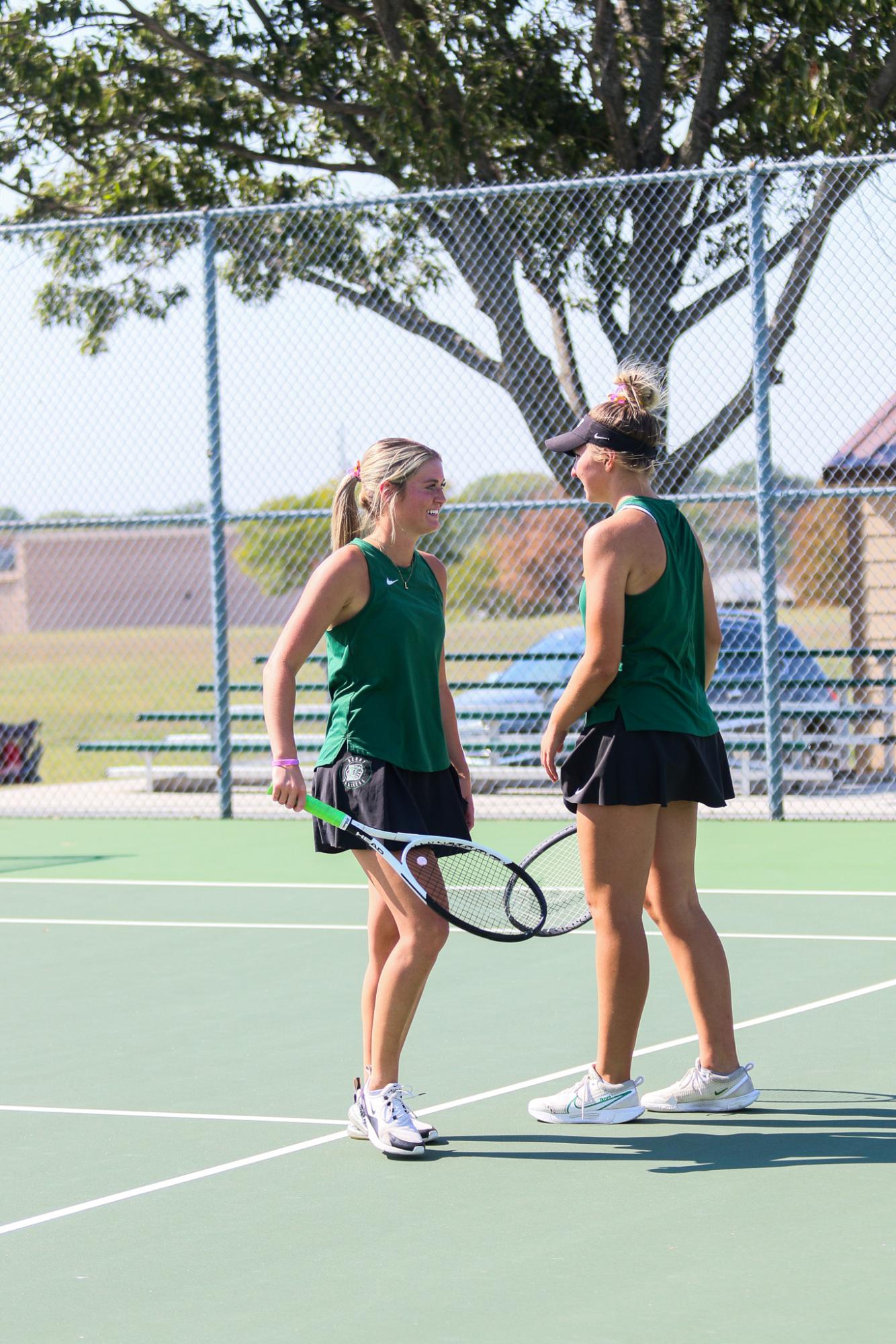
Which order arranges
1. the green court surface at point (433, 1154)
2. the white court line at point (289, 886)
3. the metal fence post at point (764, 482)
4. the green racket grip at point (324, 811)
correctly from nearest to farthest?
the green court surface at point (433, 1154) < the green racket grip at point (324, 811) < the white court line at point (289, 886) < the metal fence post at point (764, 482)

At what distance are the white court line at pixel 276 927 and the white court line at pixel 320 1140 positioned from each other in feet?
3.85

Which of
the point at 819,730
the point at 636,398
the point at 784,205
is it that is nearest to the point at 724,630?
the point at 819,730

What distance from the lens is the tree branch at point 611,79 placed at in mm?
16422

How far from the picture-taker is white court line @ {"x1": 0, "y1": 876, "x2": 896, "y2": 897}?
9.41 m

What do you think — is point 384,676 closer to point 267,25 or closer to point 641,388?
point 641,388

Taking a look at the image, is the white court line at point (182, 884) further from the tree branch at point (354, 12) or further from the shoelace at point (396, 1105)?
the tree branch at point (354, 12)

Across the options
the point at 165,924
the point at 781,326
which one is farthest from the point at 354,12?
the point at 165,924

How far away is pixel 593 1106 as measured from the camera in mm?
5352

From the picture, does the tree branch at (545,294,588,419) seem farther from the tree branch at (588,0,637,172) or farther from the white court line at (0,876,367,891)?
the white court line at (0,876,367,891)

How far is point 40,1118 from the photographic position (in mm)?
5613

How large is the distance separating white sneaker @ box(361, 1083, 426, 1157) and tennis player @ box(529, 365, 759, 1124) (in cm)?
46

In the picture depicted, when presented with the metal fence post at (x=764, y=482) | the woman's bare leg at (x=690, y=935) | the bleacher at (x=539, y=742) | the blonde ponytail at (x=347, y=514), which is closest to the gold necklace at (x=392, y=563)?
the blonde ponytail at (x=347, y=514)

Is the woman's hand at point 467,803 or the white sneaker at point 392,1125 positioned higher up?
the woman's hand at point 467,803

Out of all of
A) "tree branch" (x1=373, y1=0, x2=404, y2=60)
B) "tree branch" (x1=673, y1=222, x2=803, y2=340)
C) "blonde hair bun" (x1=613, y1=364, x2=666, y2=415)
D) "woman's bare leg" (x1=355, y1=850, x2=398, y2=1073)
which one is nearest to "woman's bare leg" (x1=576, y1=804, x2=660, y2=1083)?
"woman's bare leg" (x1=355, y1=850, x2=398, y2=1073)
